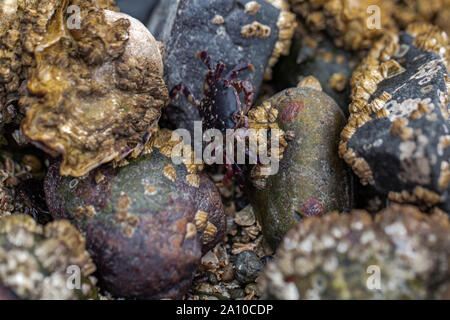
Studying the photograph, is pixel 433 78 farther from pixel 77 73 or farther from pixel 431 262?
pixel 77 73

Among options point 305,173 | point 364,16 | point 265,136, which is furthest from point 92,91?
point 364,16

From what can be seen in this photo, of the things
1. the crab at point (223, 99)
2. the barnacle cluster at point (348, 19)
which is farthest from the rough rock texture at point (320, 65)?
the crab at point (223, 99)

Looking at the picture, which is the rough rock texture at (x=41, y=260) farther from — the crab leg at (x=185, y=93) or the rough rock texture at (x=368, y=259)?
the crab leg at (x=185, y=93)

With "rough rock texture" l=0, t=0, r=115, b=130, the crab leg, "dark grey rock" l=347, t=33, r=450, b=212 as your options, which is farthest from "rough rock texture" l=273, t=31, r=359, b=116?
"rough rock texture" l=0, t=0, r=115, b=130

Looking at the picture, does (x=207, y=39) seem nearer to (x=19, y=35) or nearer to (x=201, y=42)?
(x=201, y=42)

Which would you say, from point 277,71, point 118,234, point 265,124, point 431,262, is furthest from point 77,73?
point 431,262
